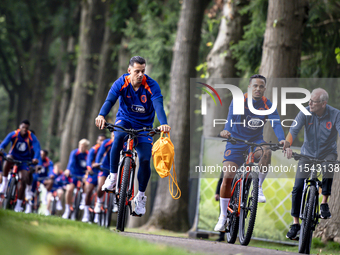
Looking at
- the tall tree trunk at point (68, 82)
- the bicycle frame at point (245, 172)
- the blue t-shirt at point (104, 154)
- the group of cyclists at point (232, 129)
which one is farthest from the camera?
the tall tree trunk at point (68, 82)

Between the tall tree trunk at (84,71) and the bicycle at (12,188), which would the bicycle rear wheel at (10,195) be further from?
the tall tree trunk at (84,71)

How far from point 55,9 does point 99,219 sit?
1748cm

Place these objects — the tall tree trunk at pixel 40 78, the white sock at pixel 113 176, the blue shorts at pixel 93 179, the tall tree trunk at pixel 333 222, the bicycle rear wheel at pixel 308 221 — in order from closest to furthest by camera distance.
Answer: the bicycle rear wheel at pixel 308 221
the white sock at pixel 113 176
the tall tree trunk at pixel 333 222
the blue shorts at pixel 93 179
the tall tree trunk at pixel 40 78

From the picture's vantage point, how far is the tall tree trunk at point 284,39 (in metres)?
10.6

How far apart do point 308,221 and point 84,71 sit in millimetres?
18331

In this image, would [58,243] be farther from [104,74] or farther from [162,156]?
[104,74]

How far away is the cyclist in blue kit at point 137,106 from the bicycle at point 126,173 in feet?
0.48

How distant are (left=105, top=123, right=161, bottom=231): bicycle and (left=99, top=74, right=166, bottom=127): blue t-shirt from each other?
0.26 meters

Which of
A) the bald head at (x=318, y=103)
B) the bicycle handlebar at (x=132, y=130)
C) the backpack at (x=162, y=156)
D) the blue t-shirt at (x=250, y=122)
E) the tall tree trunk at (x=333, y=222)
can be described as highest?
the bald head at (x=318, y=103)

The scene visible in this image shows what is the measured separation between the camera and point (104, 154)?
502 inches

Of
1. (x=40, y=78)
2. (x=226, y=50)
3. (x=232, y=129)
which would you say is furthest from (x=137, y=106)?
(x=40, y=78)

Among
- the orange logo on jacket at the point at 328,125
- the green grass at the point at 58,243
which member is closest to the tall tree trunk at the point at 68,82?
the orange logo on jacket at the point at 328,125

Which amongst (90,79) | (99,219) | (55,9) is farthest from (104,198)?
(55,9)

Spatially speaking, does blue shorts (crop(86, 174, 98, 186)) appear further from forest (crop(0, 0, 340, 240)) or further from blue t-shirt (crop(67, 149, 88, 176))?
forest (crop(0, 0, 340, 240))
